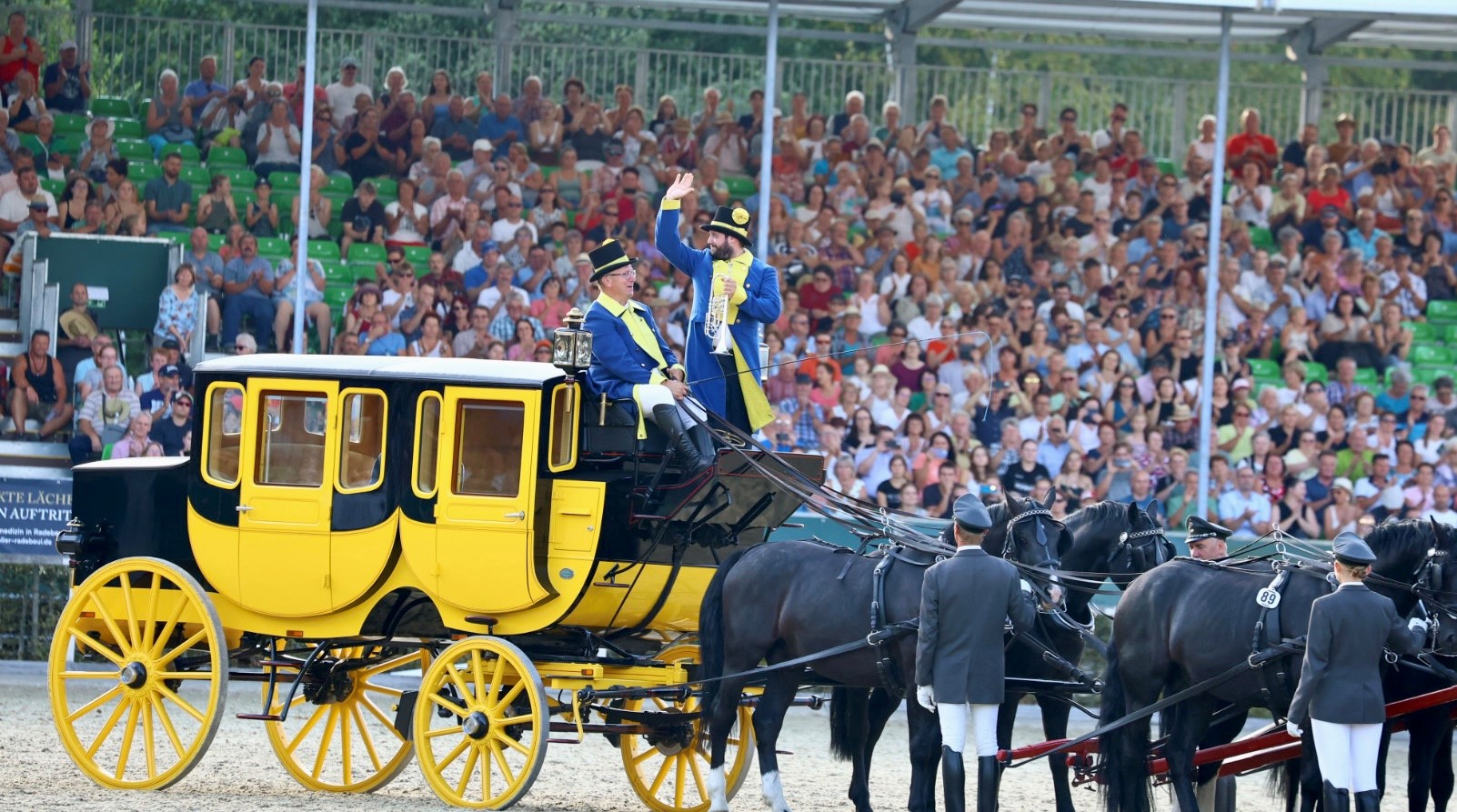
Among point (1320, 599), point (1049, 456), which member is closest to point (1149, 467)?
point (1049, 456)

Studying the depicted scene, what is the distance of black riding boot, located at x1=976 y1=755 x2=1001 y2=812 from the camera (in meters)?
8.35

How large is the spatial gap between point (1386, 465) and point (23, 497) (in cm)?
1026

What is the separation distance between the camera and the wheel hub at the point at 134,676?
32.7 feet

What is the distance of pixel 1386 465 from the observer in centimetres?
1561

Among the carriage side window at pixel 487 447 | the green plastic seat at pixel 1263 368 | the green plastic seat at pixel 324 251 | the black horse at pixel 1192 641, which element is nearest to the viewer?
the black horse at pixel 1192 641

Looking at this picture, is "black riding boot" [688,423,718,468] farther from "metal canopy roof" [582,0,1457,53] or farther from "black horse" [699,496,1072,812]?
"metal canopy roof" [582,0,1457,53]

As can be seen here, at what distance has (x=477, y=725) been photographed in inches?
368

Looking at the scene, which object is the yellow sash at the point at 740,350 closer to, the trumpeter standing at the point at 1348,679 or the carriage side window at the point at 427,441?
the carriage side window at the point at 427,441

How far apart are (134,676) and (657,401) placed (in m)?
3.01

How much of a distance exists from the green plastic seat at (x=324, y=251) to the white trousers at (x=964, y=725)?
955 centimetres

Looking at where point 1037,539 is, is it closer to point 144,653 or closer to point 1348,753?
point 1348,753

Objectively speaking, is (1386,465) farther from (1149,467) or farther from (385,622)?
(385,622)

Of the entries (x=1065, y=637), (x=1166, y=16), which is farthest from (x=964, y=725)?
(x=1166, y=16)

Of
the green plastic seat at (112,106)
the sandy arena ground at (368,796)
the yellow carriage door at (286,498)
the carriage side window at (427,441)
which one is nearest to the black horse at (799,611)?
the sandy arena ground at (368,796)
